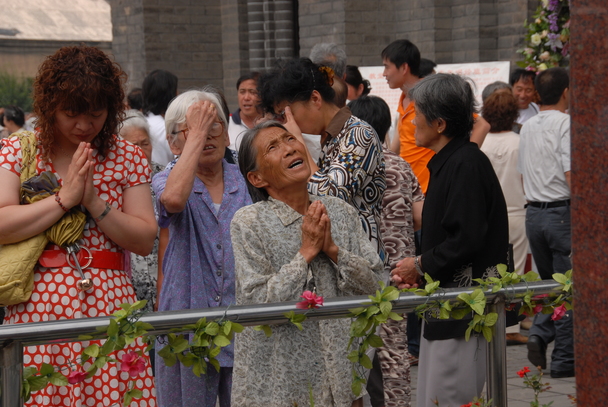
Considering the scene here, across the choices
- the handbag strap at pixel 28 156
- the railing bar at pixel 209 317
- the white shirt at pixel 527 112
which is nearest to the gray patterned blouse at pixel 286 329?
the railing bar at pixel 209 317

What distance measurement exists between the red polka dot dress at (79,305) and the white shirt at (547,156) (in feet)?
14.4

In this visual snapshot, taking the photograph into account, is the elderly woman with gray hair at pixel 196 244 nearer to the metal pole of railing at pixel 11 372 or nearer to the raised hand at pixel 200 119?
the raised hand at pixel 200 119

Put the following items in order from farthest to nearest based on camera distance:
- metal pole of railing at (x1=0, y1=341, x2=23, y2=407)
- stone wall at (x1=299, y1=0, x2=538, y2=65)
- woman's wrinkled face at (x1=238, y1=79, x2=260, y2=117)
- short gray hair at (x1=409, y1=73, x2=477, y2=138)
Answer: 1. stone wall at (x1=299, y1=0, x2=538, y2=65)
2. woman's wrinkled face at (x1=238, y1=79, x2=260, y2=117)
3. short gray hair at (x1=409, y1=73, x2=477, y2=138)
4. metal pole of railing at (x1=0, y1=341, x2=23, y2=407)

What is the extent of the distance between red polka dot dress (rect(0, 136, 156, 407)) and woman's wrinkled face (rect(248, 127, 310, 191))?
53cm

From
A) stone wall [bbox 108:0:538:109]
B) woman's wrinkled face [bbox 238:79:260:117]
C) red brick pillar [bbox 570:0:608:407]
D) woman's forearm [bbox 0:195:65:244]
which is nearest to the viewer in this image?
red brick pillar [bbox 570:0:608:407]

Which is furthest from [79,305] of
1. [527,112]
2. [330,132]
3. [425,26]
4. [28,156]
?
[425,26]

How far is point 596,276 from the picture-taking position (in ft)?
6.35

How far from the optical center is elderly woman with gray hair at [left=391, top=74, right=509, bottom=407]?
3.84 meters

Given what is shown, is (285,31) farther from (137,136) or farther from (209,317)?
(209,317)

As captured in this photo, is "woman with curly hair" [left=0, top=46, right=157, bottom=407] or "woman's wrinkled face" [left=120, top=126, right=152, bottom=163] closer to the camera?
"woman with curly hair" [left=0, top=46, right=157, bottom=407]

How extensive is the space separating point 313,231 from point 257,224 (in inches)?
9.5

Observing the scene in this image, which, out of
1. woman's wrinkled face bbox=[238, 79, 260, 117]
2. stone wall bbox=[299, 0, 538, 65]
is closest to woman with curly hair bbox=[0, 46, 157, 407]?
woman's wrinkled face bbox=[238, 79, 260, 117]

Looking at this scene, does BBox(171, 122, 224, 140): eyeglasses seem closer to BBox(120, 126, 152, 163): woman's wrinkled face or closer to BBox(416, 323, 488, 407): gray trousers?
BBox(416, 323, 488, 407): gray trousers

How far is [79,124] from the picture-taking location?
3301 millimetres
